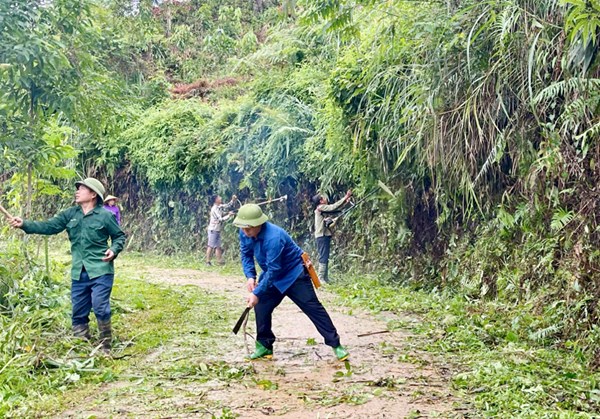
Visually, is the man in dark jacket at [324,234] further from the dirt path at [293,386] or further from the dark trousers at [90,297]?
the dark trousers at [90,297]

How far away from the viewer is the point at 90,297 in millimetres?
7047

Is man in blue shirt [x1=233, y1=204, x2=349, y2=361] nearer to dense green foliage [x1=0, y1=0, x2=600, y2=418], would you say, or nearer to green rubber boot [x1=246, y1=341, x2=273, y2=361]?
green rubber boot [x1=246, y1=341, x2=273, y2=361]

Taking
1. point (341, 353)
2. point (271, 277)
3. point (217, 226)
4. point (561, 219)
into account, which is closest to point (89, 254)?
point (271, 277)

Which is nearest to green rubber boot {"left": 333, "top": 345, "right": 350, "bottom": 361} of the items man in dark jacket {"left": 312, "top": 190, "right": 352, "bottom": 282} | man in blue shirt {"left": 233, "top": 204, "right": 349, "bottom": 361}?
man in blue shirt {"left": 233, "top": 204, "right": 349, "bottom": 361}

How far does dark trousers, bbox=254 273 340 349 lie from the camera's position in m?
6.80

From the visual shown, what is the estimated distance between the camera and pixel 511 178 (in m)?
9.20

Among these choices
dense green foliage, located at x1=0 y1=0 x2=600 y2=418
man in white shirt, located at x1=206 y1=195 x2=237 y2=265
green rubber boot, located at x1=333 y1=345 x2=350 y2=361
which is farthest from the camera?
man in white shirt, located at x1=206 y1=195 x2=237 y2=265

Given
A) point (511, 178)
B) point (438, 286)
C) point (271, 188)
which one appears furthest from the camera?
point (271, 188)

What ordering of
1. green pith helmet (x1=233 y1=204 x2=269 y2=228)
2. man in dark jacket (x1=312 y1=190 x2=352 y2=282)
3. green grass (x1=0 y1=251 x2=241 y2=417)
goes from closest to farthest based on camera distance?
green grass (x1=0 y1=251 x2=241 y2=417) < green pith helmet (x1=233 y1=204 x2=269 y2=228) < man in dark jacket (x1=312 y1=190 x2=352 y2=282)

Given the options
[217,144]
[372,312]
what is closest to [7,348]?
[372,312]

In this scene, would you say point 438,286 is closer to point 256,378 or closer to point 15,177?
point 256,378

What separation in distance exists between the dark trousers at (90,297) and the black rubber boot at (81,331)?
4 cm

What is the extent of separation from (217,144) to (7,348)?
13617mm

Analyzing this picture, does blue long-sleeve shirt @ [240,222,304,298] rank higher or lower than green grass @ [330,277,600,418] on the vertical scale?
higher
